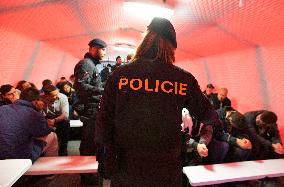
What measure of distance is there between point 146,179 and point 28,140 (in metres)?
2.15

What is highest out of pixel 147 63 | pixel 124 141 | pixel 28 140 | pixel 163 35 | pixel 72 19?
pixel 72 19

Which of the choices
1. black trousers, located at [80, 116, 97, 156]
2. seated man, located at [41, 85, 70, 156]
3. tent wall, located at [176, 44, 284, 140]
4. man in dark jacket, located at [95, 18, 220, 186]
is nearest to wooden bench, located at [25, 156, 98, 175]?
black trousers, located at [80, 116, 97, 156]

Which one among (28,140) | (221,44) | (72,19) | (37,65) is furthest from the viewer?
(37,65)

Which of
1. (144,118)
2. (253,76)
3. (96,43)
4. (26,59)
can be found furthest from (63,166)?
(253,76)

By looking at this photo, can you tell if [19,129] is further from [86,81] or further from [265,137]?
[265,137]

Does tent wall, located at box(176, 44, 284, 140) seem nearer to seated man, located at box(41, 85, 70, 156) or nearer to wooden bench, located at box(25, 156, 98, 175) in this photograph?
wooden bench, located at box(25, 156, 98, 175)

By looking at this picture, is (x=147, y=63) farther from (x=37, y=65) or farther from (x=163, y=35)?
(x=37, y=65)

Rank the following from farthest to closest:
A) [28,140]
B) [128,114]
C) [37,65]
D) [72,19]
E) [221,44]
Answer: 1. [37,65]
2. [221,44]
3. [72,19]
4. [28,140]
5. [128,114]

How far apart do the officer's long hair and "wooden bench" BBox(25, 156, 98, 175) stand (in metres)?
1.91

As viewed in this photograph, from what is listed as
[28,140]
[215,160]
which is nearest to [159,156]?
[28,140]

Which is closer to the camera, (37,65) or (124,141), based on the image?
(124,141)

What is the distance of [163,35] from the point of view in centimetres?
153

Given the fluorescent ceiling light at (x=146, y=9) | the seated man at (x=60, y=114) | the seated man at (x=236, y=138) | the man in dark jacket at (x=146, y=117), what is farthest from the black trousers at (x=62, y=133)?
the man in dark jacket at (x=146, y=117)

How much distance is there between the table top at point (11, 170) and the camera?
204 cm
